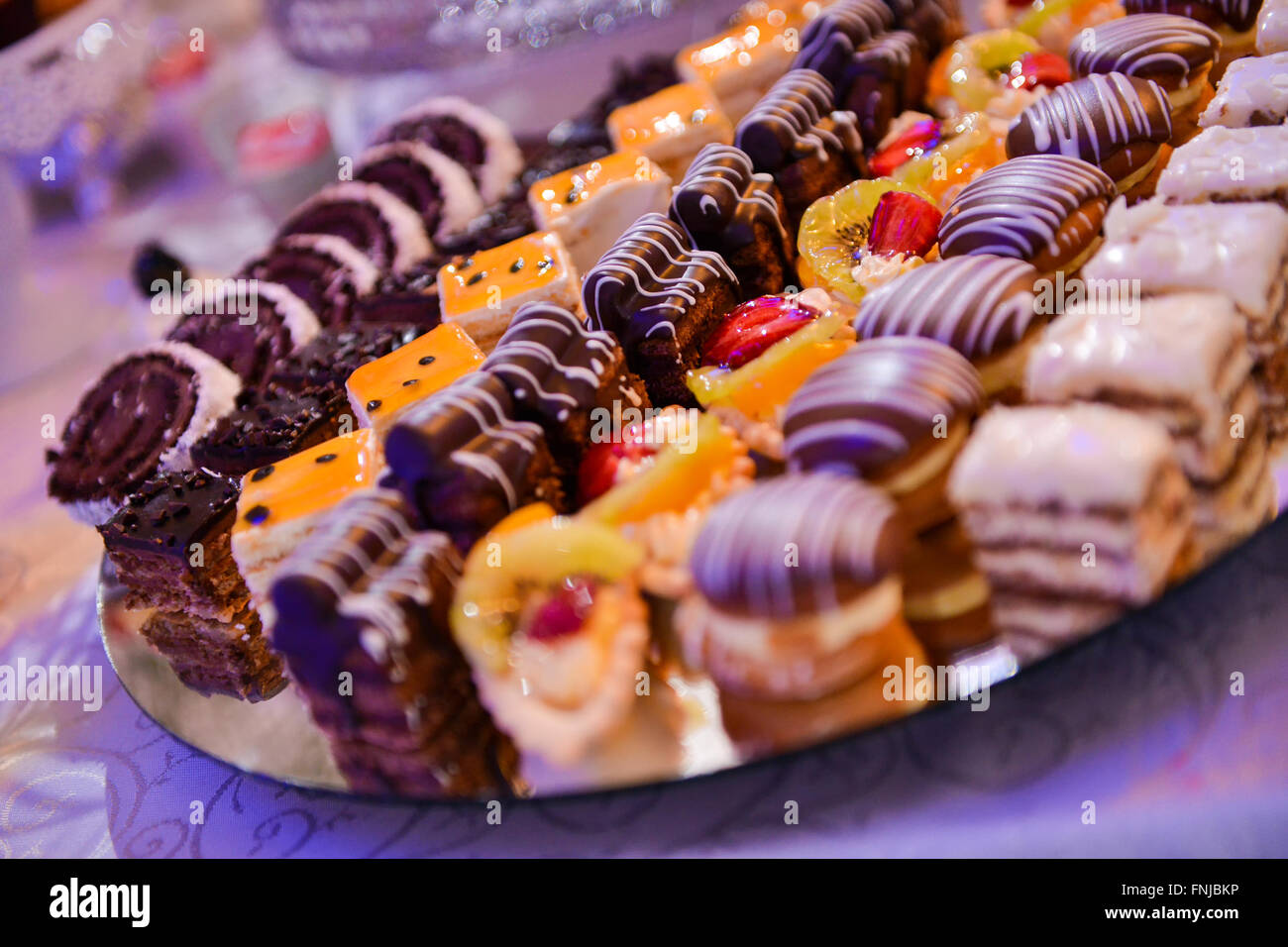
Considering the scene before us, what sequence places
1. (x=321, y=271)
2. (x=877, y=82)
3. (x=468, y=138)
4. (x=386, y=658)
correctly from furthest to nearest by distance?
1. (x=468, y=138)
2. (x=321, y=271)
3. (x=877, y=82)
4. (x=386, y=658)

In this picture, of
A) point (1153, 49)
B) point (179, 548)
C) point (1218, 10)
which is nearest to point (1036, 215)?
point (1153, 49)

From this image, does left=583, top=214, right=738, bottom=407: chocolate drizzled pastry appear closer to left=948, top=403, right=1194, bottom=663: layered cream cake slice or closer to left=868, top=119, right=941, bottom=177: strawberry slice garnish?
left=868, top=119, right=941, bottom=177: strawberry slice garnish

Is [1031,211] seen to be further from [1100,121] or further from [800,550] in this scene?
[800,550]

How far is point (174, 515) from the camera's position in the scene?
9.14ft

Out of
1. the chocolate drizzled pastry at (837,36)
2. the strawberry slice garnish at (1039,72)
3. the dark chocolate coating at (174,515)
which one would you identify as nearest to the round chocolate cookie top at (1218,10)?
the strawberry slice garnish at (1039,72)

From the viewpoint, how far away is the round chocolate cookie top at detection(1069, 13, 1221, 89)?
2961mm

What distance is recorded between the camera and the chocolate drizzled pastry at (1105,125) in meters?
2.74

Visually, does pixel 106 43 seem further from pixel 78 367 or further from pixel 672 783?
pixel 672 783

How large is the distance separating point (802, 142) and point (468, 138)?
1692 millimetres

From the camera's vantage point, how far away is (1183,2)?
10.5ft

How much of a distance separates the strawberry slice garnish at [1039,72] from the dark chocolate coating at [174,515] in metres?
2.62

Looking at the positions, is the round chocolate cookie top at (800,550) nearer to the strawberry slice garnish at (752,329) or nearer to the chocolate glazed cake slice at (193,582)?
the strawberry slice garnish at (752,329)
